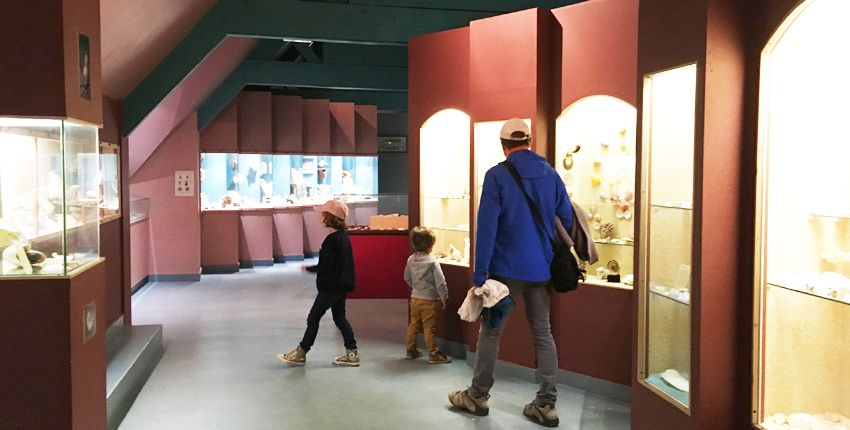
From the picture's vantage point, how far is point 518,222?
4.88 m

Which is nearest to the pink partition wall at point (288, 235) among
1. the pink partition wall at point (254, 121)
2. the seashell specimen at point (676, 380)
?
the pink partition wall at point (254, 121)

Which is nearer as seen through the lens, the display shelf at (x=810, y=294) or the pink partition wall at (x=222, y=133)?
the display shelf at (x=810, y=294)

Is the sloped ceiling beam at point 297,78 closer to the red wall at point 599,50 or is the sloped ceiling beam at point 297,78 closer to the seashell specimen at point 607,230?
the red wall at point 599,50

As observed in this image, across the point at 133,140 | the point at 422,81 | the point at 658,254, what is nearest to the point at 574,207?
the point at 658,254

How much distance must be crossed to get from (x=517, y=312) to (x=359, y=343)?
2023 millimetres

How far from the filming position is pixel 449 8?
8.87 m

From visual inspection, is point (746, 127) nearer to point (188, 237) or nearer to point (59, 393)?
point (59, 393)

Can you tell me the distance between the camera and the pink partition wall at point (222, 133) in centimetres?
1291

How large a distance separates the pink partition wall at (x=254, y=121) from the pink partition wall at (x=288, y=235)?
1.37 m

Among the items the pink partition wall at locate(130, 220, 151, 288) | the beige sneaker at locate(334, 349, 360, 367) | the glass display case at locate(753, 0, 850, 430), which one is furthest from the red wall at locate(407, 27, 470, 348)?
the pink partition wall at locate(130, 220, 151, 288)

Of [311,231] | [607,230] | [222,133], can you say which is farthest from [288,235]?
[607,230]

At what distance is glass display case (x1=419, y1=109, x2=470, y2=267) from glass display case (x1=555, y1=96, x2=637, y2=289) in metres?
1.22

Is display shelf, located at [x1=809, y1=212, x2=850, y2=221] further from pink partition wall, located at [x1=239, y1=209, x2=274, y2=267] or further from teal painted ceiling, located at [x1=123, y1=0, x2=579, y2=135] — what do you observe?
pink partition wall, located at [x1=239, y1=209, x2=274, y2=267]

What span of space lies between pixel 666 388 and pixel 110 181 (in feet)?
17.7
